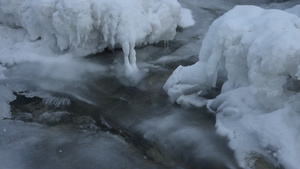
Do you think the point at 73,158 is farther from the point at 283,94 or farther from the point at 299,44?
the point at 299,44

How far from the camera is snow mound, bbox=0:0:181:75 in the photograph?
631 cm

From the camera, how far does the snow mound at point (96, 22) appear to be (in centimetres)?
631

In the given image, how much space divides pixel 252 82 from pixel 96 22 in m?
3.25

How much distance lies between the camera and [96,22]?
649cm

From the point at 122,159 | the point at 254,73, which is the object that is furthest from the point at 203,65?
the point at 122,159

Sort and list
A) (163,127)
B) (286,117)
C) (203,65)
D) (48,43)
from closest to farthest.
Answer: (286,117)
(163,127)
(203,65)
(48,43)

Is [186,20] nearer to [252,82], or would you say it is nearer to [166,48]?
[166,48]

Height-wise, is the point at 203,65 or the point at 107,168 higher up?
the point at 203,65

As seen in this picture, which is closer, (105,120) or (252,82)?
(252,82)

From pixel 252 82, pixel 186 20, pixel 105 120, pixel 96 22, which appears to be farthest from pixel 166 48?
pixel 252 82

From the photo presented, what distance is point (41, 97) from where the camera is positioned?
5871mm

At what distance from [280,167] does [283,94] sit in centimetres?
98

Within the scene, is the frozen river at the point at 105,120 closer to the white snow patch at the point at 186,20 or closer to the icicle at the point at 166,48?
the icicle at the point at 166,48

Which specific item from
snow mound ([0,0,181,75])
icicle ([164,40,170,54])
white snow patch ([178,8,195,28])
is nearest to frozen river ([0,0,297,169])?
icicle ([164,40,170,54])
